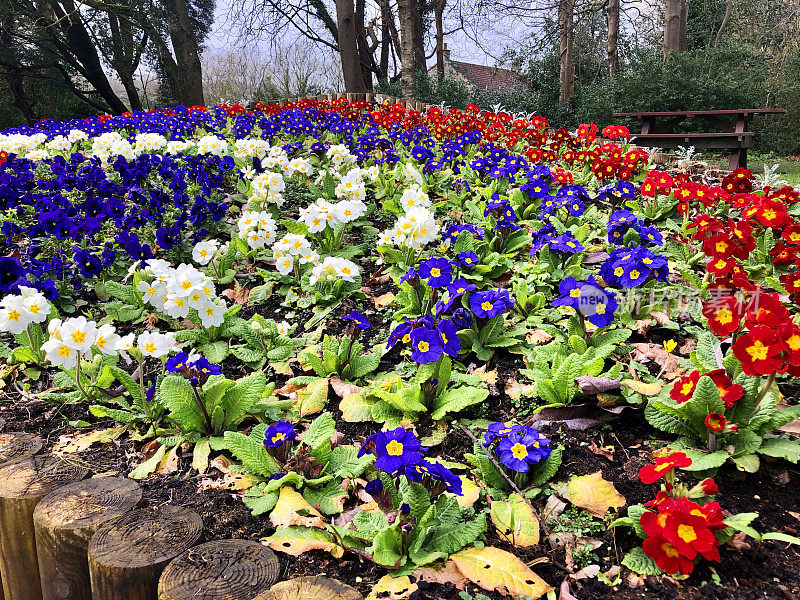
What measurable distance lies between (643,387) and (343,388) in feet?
4.22

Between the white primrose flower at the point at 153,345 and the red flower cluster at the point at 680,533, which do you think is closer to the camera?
the red flower cluster at the point at 680,533

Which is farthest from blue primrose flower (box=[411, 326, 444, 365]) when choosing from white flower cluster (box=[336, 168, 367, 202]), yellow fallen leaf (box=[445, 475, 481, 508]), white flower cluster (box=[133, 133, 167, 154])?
white flower cluster (box=[133, 133, 167, 154])

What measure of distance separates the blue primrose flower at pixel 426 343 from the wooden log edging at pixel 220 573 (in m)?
1.05

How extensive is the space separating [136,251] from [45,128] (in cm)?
661

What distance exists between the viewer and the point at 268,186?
4570 mm

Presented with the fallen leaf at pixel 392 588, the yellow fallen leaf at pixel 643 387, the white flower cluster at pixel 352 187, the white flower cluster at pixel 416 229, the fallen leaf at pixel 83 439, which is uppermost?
the white flower cluster at pixel 352 187

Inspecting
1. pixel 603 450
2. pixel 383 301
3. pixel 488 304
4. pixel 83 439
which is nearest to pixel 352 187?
pixel 383 301

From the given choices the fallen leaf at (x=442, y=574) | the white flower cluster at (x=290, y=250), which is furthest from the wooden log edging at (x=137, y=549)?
the white flower cluster at (x=290, y=250)

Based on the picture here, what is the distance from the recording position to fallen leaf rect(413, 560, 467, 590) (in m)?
1.75

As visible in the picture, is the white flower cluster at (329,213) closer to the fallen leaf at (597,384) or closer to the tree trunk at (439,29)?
the fallen leaf at (597,384)

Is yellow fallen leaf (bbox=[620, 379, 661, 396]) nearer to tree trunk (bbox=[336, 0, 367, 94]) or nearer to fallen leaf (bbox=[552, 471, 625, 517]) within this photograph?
fallen leaf (bbox=[552, 471, 625, 517])

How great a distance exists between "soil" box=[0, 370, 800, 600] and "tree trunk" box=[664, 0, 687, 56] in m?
13.7

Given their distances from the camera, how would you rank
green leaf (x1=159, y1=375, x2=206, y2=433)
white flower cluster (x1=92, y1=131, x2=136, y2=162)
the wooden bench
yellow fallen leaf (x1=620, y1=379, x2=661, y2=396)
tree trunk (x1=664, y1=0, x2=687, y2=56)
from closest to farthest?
yellow fallen leaf (x1=620, y1=379, x2=661, y2=396) → green leaf (x1=159, y1=375, x2=206, y2=433) → white flower cluster (x1=92, y1=131, x2=136, y2=162) → the wooden bench → tree trunk (x1=664, y1=0, x2=687, y2=56)

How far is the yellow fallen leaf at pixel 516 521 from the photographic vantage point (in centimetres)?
192
